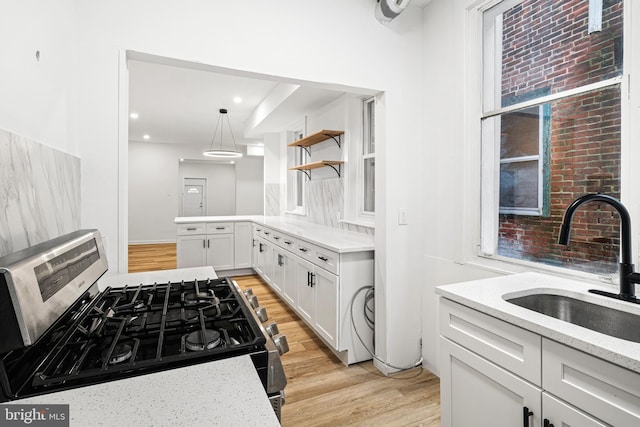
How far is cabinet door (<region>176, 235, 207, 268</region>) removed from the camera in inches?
190

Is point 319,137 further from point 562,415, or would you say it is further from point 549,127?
point 562,415

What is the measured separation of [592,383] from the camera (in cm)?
91

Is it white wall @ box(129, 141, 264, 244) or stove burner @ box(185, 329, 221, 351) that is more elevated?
white wall @ box(129, 141, 264, 244)

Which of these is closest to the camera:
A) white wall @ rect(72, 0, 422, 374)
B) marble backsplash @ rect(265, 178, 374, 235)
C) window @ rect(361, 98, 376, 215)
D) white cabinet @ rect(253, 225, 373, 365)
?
white wall @ rect(72, 0, 422, 374)

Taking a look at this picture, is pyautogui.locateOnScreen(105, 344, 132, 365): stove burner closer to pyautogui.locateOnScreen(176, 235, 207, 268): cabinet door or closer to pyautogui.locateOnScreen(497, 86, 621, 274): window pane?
pyautogui.locateOnScreen(497, 86, 621, 274): window pane

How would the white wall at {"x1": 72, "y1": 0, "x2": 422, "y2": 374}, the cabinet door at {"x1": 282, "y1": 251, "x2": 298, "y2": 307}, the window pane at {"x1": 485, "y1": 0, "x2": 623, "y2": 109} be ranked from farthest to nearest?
the cabinet door at {"x1": 282, "y1": 251, "x2": 298, "y2": 307} < the white wall at {"x1": 72, "y1": 0, "x2": 422, "y2": 374} < the window pane at {"x1": 485, "y1": 0, "x2": 623, "y2": 109}

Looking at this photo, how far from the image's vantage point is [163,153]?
8.50m

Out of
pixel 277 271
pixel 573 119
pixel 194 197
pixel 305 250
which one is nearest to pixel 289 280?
pixel 277 271

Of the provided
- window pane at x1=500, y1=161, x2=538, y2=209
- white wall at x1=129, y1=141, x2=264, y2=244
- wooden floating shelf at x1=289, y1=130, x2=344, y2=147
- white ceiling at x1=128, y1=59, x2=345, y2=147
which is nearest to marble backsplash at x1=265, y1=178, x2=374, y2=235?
wooden floating shelf at x1=289, y1=130, x2=344, y2=147

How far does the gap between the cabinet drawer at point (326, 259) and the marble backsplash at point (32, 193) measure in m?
1.62

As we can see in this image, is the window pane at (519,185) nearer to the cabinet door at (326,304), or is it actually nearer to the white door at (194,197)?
the cabinet door at (326,304)

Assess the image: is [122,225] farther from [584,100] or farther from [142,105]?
[142,105]

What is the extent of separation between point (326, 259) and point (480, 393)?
1486mm

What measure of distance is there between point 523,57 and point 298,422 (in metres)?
2.39
